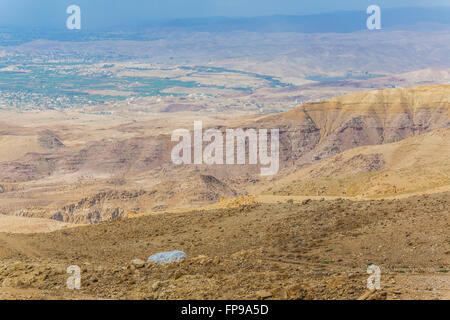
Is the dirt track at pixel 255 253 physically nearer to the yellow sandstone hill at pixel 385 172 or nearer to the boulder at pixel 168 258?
the boulder at pixel 168 258

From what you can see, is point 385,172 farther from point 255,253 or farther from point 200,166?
point 200,166

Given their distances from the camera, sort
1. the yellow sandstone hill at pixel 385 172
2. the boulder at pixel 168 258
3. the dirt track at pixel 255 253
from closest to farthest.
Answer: the dirt track at pixel 255 253 → the boulder at pixel 168 258 → the yellow sandstone hill at pixel 385 172

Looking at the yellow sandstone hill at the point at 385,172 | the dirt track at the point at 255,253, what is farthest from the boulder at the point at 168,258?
the yellow sandstone hill at the point at 385,172

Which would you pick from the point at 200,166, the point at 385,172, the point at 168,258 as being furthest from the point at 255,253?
the point at 200,166

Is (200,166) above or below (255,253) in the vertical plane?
above

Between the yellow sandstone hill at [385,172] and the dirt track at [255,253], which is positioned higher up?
the yellow sandstone hill at [385,172]

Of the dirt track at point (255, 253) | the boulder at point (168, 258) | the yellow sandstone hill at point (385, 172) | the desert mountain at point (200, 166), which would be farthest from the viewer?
the desert mountain at point (200, 166)

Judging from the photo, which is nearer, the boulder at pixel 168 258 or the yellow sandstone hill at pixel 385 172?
the boulder at pixel 168 258

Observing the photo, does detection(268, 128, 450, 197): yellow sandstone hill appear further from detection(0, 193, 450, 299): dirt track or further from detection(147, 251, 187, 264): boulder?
detection(147, 251, 187, 264): boulder
